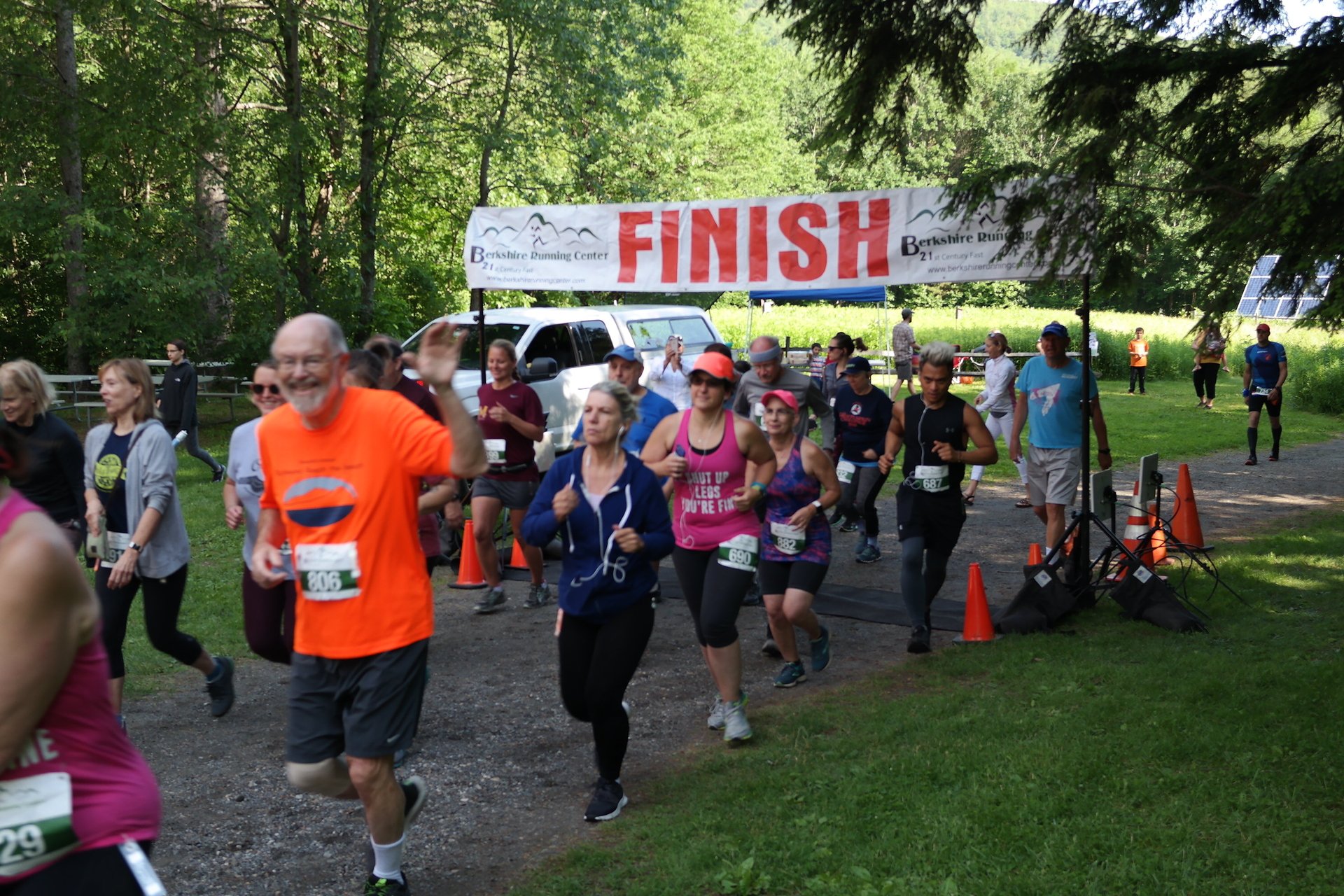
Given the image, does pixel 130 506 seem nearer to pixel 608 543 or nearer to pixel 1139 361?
pixel 608 543

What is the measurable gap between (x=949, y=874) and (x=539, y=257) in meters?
7.26

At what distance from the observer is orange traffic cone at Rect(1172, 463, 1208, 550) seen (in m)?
11.1

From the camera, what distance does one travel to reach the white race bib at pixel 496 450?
351 inches

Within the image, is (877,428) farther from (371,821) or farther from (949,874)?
(371,821)

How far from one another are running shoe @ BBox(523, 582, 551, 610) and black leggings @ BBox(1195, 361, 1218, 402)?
21.4 meters

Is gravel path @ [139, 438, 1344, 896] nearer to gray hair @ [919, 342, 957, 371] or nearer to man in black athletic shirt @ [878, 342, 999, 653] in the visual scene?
man in black athletic shirt @ [878, 342, 999, 653]

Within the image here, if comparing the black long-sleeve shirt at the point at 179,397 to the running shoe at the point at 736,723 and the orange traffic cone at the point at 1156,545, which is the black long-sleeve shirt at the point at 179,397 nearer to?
the running shoe at the point at 736,723

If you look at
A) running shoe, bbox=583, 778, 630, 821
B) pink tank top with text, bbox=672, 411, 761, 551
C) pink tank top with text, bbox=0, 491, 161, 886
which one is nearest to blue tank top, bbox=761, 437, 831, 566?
pink tank top with text, bbox=672, 411, 761, 551

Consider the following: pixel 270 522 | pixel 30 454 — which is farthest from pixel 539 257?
pixel 30 454

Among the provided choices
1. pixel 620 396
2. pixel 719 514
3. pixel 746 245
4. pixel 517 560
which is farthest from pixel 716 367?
pixel 517 560

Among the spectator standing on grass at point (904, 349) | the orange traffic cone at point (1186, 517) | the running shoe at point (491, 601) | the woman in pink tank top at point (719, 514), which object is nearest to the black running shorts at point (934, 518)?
the woman in pink tank top at point (719, 514)

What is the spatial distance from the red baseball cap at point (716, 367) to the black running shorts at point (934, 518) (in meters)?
1.90

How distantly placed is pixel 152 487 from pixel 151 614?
72cm

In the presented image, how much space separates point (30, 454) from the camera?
8.33 ft
